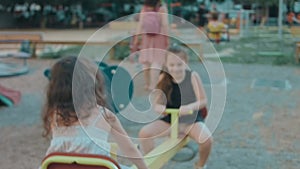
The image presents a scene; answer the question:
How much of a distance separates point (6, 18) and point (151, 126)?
2967cm

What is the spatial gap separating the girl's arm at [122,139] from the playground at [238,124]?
1724mm

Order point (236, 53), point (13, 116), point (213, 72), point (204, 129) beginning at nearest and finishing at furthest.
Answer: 1. point (204, 129)
2. point (213, 72)
3. point (13, 116)
4. point (236, 53)

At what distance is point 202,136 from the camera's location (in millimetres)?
3809

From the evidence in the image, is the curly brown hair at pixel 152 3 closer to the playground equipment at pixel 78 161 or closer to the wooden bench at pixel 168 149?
the wooden bench at pixel 168 149

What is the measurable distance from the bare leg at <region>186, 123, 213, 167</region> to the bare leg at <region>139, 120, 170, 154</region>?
19 centimetres

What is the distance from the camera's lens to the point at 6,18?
31.8m

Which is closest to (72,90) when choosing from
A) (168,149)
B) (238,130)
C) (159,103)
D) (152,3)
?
(168,149)

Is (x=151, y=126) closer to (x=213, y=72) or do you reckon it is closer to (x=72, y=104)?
(x=213, y=72)

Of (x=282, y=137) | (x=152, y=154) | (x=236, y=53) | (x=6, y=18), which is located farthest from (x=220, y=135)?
(x=6, y=18)

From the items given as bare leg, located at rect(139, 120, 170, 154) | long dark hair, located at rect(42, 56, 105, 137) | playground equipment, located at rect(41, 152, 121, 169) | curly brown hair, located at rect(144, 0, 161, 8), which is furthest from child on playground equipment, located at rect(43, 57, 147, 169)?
curly brown hair, located at rect(144, 0, 161, 8)

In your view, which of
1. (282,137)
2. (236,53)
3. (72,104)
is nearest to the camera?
(72,104)

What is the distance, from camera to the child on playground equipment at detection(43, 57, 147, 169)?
217 cm

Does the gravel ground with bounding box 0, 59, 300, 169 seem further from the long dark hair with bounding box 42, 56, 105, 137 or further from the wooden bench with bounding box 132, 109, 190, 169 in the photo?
the long dark hair with bounding box 42, 56, 105, 137

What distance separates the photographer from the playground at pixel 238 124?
171 inches
